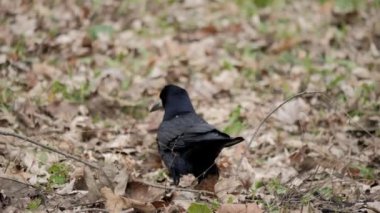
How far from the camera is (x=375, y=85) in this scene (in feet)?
23.6

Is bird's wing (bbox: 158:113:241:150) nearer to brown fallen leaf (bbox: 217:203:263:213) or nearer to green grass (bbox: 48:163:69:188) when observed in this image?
brown fallen leaf (bbox: 217:203:263:213)

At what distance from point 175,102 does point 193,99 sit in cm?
167

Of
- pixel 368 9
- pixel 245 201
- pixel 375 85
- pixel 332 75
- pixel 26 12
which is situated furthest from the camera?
pixel 368 9

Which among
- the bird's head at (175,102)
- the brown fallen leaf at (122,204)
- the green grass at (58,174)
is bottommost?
the brown fallen leaf at (122,204)

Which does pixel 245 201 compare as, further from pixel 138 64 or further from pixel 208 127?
pixel 138 64

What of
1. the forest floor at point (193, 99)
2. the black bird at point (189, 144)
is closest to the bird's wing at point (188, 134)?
the black bird at point (189, 144)

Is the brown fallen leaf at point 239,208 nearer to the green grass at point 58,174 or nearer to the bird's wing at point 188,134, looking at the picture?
the bird's wing at point 188,134

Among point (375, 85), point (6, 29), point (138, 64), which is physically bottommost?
point (375, 85)

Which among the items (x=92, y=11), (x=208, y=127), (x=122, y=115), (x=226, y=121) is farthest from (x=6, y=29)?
(x=208, y=127)

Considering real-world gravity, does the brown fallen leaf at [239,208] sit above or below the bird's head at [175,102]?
below

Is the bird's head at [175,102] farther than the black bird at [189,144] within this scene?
Yes

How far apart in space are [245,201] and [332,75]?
146 inches

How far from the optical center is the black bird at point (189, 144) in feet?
A: 15.1

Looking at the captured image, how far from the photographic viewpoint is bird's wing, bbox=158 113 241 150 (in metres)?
4.52
